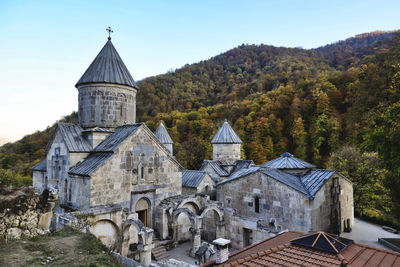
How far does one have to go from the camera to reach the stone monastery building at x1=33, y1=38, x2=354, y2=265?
1043cm

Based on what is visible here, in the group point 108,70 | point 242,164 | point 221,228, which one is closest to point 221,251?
point 221,228

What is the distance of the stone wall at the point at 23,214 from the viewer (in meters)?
6.83

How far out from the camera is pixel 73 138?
1246 cm

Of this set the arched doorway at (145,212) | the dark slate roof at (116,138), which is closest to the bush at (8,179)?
the dark slate roof at (116,138)

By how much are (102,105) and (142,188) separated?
17.7ft

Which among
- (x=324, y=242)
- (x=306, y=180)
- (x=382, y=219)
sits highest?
(x=306, y=180)

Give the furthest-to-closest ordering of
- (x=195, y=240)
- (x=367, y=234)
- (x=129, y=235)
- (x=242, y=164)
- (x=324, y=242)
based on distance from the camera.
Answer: (x=242, y=164)
(x=367, y=234)
(x=195, y=240)
(x=129, y=235)
(x=324, y=242)

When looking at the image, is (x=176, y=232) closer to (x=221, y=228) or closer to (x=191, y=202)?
(x=191, y=202)

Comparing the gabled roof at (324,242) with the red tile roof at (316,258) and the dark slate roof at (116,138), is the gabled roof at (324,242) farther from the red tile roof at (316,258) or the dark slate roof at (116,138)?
the dark slate roof at (116,138)

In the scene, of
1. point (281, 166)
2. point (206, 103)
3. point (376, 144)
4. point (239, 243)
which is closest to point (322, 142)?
point (281, 166)

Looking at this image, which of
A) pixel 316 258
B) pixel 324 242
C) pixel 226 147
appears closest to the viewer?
pixel 316 258

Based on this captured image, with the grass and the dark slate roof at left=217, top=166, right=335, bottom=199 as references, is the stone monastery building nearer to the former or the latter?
the dark slate roof at left=217, top=166, right=335, bottom=199

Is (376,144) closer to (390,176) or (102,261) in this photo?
(390,176)

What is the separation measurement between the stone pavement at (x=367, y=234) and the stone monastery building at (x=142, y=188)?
0.79m
